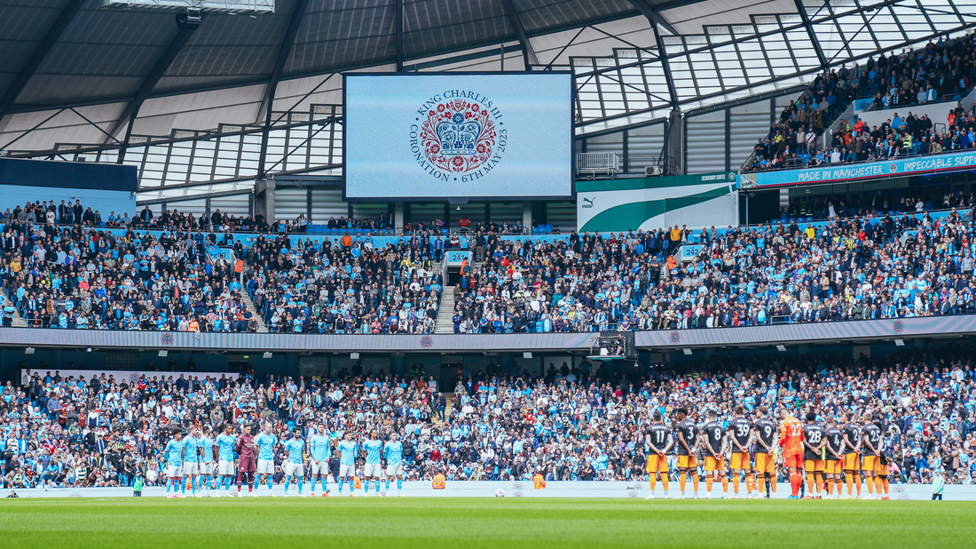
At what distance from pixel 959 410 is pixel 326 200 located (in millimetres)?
33274

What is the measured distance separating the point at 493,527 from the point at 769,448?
396 inches

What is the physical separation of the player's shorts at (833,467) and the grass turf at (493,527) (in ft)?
14.9

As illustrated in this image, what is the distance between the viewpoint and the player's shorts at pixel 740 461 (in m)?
22.6

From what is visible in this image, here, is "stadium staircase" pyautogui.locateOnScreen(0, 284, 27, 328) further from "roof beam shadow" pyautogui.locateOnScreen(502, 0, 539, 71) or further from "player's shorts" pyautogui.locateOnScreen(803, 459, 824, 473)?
"player's shorts" pyautogui.locateOnScreen(803, 459, 824, 473)

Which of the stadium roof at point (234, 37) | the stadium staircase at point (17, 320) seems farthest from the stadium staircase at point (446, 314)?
the stadium staircase at point (17, 320)

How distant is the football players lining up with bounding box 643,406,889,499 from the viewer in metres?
22.1

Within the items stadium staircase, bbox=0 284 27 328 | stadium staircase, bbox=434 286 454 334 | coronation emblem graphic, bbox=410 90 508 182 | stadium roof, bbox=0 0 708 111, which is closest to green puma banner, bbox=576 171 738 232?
coronation emblem graphic, bbox=410 90 508 182

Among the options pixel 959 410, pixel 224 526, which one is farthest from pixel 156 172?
pixel 224 526

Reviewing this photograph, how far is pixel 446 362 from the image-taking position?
165ft

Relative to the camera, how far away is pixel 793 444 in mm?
22656

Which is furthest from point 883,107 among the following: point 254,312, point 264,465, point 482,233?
point 264,465

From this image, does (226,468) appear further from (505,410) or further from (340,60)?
(340,60)

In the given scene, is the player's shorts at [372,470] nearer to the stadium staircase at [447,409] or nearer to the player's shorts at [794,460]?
the player's shorts at [794,460]

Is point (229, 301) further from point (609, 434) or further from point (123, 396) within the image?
point (609, 434)
